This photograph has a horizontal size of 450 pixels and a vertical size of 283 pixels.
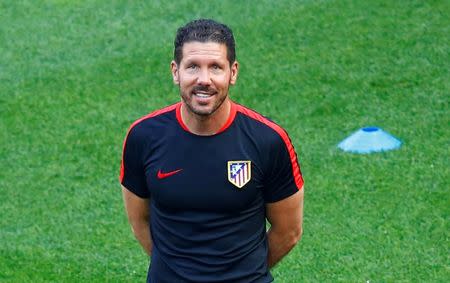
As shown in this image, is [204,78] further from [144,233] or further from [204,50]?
[144,233]

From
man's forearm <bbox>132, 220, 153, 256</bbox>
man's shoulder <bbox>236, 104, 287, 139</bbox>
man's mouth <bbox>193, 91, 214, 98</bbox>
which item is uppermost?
man's mouth <bbox>193, 91, 214, 98</bbox>

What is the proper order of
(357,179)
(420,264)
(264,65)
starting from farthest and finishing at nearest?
(264,65) → (357,179) → (420,264)

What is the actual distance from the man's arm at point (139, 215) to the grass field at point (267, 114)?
96.6 inches

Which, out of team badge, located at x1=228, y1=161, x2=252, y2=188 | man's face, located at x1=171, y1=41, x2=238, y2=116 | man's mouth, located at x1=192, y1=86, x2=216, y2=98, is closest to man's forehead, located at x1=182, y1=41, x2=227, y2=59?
man's face, located at x1=171, y1=41, x2=238, y2=116

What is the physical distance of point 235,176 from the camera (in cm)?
465

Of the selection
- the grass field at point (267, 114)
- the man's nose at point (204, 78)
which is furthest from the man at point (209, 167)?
the grass field at point (267, 114)

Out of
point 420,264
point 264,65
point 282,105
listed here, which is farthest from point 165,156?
point 264,65

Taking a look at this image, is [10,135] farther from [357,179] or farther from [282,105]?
[357,179]

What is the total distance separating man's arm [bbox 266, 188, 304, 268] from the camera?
4.94 m

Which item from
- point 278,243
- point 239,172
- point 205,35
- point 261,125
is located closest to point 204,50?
point 205,35

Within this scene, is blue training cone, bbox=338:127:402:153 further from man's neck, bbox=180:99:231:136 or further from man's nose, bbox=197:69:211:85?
man's nose, bbox=197:69:211:85

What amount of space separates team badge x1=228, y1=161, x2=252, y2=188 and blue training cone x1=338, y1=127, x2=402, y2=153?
16.1 ft

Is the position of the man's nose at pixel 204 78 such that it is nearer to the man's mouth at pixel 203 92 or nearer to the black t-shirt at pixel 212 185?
the man's mouth at pixel 203 92

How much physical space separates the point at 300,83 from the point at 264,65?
2.11 ft
